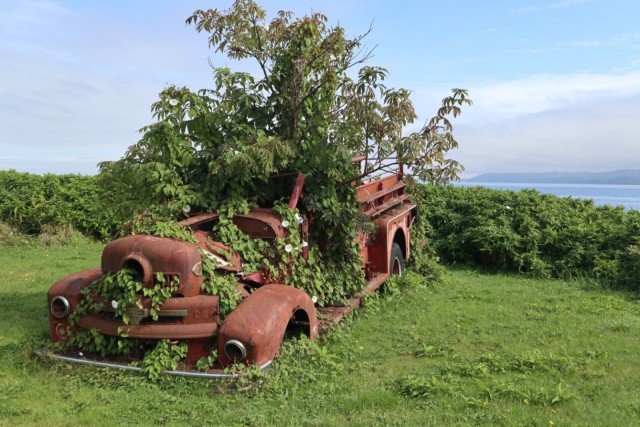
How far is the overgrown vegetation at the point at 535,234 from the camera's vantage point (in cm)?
1050

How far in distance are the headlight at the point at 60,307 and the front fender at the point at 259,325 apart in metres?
1.52

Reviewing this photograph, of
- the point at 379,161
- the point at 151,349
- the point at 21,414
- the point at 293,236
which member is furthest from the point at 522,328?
the point at 21,414

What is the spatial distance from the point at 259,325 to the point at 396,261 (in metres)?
4.78

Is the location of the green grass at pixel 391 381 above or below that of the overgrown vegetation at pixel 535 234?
below

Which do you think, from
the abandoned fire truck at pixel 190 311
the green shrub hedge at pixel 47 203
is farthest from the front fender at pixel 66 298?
the green shrub hedge at pixel 47 203

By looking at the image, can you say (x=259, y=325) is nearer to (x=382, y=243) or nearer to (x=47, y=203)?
(x=382, y=243)

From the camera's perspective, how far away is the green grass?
3943 millimetres

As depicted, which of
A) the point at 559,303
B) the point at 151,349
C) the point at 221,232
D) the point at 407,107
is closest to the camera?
the point at 151,349

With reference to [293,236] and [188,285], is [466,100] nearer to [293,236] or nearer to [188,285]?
[293,236]

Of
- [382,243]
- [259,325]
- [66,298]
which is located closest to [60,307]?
[66,298]

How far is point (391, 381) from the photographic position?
4672 millimetres

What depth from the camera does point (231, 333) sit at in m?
4.33

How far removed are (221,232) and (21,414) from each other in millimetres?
2289

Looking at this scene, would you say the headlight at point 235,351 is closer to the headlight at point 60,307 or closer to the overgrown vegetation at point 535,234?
the headlight at point 60,307
